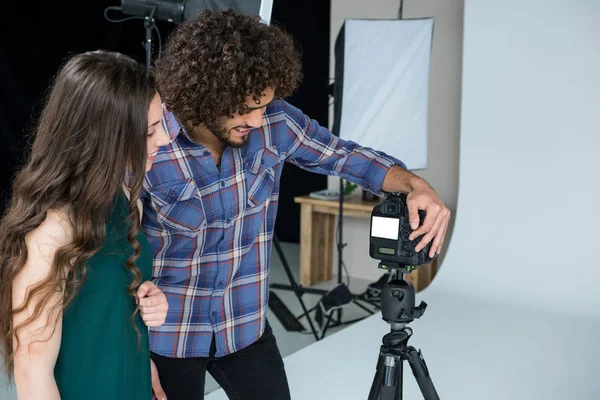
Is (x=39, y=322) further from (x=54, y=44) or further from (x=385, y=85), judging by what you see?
(x=54, y=44)

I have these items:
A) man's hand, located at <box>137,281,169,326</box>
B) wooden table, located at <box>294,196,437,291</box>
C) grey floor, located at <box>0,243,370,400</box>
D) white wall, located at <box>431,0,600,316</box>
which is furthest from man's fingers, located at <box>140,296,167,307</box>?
wooden table, located at <box>294,196,437,291</box>

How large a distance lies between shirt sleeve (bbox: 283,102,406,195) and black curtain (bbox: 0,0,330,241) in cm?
187

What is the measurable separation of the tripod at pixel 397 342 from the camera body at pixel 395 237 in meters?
0.02

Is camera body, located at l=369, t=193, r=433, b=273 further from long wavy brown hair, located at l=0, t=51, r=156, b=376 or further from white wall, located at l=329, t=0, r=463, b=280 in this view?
white wall, located at l=329, t=0, r=463, b=280

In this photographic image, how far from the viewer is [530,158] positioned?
317 centimetres

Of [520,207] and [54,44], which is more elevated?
[54,44]

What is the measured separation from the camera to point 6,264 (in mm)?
970

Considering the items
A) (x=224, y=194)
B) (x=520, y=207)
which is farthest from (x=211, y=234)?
(x=520, y=207)

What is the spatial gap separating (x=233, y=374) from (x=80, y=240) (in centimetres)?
59

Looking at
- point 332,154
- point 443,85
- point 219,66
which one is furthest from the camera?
point 443,85

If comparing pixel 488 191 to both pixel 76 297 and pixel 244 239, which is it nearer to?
pixel 244 239

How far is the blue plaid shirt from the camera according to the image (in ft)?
4.45

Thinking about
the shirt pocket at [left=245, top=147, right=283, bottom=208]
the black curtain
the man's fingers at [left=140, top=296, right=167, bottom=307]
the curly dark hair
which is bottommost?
the man's fingers at [left=140, top=296, right=167, bottom=307]

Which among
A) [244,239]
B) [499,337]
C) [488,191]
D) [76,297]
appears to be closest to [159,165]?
[244,239]
